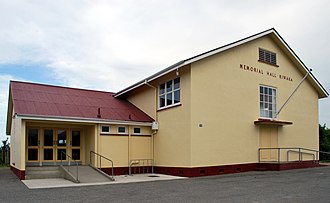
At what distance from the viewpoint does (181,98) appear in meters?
17.6

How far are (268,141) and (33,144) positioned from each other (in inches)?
509

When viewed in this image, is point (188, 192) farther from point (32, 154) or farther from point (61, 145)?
point (32, 154)

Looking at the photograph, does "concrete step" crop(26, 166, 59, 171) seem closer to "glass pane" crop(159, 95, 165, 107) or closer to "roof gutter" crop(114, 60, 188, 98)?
"glass pane" crop(159, 95, 165, 107)

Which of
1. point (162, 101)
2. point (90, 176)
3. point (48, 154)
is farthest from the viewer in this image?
point (162, 101)

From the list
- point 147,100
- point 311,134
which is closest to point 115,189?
point 147,100

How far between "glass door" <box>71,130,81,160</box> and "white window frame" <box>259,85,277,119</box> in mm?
10337

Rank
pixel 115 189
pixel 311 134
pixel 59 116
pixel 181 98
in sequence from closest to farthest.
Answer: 1. pixel 115 189
2. pixel 59 116
3. pixel 181 98
4. pixel 311 134

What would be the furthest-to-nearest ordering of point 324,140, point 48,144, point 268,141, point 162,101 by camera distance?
point 324,140 → point 268,141 → point 162,101 → point 48,144

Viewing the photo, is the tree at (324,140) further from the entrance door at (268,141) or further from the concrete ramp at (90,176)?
the concrete ramp at (90,176)

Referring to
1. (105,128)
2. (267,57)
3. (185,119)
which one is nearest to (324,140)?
(267,57)

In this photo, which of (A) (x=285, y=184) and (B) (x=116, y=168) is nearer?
(A) (x=285, y=184)

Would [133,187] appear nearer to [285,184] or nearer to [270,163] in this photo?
[285,184]

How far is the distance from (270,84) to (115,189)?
1229 cm

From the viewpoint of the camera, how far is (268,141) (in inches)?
798
